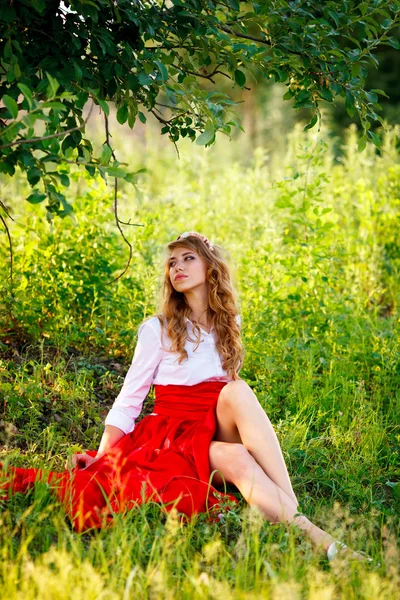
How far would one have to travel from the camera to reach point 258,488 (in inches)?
95.9

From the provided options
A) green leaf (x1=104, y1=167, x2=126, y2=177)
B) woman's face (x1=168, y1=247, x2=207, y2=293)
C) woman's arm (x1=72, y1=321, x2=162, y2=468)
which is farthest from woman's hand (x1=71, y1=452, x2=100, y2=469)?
green leaf (x1=104, y1=167, x2=126, y2=177)

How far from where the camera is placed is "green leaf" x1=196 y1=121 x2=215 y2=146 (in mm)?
2031

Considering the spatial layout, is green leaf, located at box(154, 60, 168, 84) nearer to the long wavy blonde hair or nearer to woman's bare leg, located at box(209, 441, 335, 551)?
the long wavy blonde hair

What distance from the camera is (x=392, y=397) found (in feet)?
11.9

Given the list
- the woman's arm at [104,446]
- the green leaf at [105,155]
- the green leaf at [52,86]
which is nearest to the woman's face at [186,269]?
the woman's arm at [104,446]

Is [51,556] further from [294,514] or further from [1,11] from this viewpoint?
[1,11]

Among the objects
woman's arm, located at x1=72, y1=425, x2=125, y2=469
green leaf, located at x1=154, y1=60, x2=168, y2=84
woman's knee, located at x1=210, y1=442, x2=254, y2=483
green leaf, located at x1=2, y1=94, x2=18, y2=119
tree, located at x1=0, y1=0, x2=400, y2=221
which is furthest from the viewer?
woman's arm, located at x1=72, y1=425, x2=125, y2=469

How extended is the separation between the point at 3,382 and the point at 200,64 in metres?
1.68

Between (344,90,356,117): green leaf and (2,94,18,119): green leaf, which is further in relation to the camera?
(344,90,356,117): green leaf

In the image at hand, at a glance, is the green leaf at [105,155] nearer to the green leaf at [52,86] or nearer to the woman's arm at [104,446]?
the green leaf at [52,86]

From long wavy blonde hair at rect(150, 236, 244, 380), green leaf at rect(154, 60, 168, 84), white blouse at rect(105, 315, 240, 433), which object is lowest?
white blouse at rect(105, 315, 240, 433)

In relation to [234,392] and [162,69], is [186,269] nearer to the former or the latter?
[234,392]

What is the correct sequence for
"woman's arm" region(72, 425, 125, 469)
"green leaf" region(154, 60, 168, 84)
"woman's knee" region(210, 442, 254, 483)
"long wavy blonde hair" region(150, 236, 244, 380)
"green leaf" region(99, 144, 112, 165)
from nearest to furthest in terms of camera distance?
"green leaf" region(99, 144, 112, 165)
"green leaf" region(154, 60, 168, 84)
"woman's knee" region(210, 442, 254, 483)
"woman's arm" region(72, 425, 125, 469)
"long wavy blonde hair" region(150, 236, 244, 380)

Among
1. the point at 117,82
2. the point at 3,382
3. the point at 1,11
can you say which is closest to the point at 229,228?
the point at 3,382
